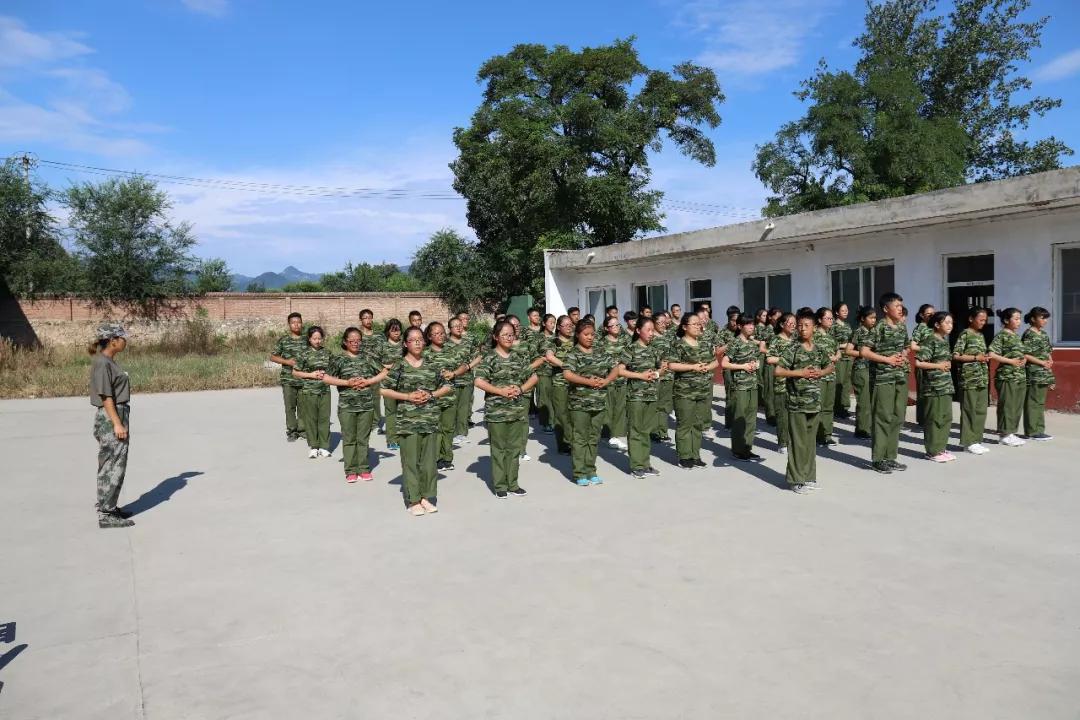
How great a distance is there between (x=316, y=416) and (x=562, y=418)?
299cm

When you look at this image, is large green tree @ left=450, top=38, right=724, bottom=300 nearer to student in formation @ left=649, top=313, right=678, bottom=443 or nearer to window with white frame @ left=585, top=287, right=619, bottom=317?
window with white frame @ left=585, top=287, right=619, bottom=317

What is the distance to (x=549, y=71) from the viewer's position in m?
32.2

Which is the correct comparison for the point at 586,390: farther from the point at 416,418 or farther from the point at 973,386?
the point at 973,386

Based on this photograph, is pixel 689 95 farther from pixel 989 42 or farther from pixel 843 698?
pixel 843 698

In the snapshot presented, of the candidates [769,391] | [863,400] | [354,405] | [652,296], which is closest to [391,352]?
[354,405]

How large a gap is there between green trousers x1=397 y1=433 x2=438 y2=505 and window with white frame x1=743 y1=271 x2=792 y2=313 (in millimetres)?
10967

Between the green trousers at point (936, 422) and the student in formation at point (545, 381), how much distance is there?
4285 millimetres

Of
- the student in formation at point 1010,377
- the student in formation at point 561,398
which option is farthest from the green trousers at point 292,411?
the student in formation at point 1010,377

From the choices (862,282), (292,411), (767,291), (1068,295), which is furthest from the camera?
(767,291)

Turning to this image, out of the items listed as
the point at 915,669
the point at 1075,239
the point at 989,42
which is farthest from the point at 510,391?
the point at 989,42

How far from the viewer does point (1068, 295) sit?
1144 cm

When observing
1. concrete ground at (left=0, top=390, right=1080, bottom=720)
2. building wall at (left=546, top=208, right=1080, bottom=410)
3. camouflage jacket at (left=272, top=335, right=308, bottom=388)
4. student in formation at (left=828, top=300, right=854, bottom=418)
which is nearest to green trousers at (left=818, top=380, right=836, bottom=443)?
student in formation at (left=828, top=300, right=854, bottom=418)

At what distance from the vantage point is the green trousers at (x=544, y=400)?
10758 millimetres

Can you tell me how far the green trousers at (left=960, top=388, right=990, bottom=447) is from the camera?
875cm
